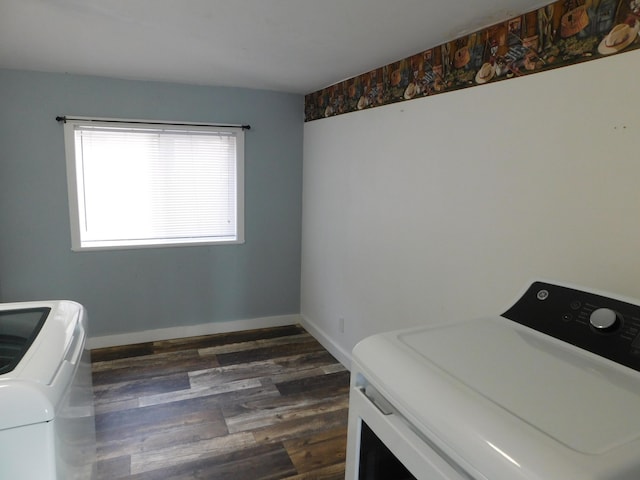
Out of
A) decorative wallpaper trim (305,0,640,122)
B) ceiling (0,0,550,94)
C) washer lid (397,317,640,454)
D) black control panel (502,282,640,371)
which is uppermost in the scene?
ceiling (0,0,550,94)

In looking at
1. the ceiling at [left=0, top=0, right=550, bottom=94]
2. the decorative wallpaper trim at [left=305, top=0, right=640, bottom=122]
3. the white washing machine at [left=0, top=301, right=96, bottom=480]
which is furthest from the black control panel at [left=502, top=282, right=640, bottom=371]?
the white washing machine at [left=0, top=301, right=96, bottom=480]

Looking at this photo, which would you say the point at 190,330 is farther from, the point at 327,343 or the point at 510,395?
the point at 510,395

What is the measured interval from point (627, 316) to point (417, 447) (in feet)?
2.09

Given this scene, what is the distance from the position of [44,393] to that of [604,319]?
4.52 feet

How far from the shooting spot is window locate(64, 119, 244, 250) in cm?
312

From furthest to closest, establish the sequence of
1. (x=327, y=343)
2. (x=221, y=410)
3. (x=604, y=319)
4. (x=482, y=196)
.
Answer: (x=327, y=343), (x=221, y=410), (x=482, y=196), (x=604, y=319)

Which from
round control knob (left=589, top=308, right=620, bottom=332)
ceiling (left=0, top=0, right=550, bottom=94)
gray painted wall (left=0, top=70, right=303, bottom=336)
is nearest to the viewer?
round control knob (left=589, top=308, right=620, bottom=332)

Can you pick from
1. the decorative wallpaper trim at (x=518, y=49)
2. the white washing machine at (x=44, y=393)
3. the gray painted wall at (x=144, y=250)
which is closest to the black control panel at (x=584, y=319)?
the decorative wallpaper trim at (x=518, y=49)

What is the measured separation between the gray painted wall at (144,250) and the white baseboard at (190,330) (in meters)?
0.05

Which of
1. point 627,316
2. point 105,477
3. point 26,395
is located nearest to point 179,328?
point 105,477

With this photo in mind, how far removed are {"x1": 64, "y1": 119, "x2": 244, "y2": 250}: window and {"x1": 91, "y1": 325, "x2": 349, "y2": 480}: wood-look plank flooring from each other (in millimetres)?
932

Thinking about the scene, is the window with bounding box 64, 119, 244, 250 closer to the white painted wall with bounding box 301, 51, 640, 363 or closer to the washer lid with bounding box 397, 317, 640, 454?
the white painted wall with bounding box 301, 51, 640, 363

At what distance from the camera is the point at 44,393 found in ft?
3.12

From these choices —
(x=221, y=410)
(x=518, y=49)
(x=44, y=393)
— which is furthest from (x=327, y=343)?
(x=44, y=393)
